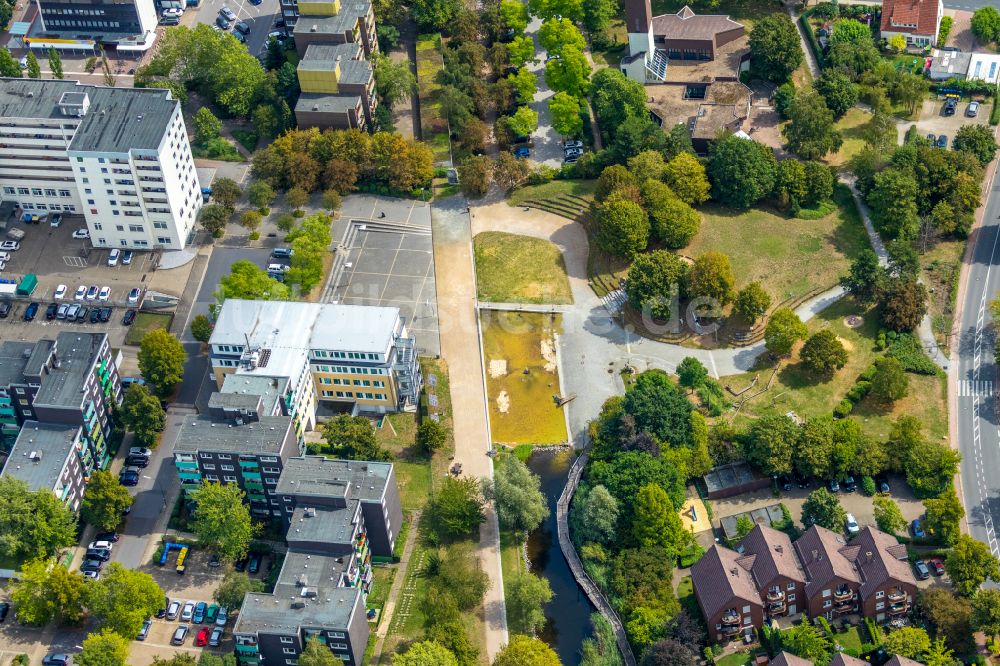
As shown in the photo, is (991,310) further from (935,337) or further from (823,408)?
(823,408)

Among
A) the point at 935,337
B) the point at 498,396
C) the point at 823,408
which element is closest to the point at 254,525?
the point at 498,396

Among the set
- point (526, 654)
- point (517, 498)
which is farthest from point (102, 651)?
point (517, 498)

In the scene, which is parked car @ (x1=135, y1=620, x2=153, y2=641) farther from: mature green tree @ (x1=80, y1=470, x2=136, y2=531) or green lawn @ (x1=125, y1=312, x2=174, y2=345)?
green lawn @ (x1=125, y1=312, x2=174, y2=345)

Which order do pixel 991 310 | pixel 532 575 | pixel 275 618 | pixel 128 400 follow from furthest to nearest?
pixel 991 310 < pixel 128 400 < pixel 532 575 < pixel 275 618

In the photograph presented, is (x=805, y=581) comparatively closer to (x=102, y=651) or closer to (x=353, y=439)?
(x=353, y=439)

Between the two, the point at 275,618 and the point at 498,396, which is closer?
the point at 275,618

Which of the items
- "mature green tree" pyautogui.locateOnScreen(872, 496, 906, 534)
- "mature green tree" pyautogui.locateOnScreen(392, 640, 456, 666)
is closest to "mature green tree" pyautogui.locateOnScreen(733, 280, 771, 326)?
"mature green tree" pyautogui.locateOnScreen(872, 496, 906, 534)

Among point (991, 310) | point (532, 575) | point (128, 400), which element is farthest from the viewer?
point (991, 310)

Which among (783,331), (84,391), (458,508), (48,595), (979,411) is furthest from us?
(783,331)
